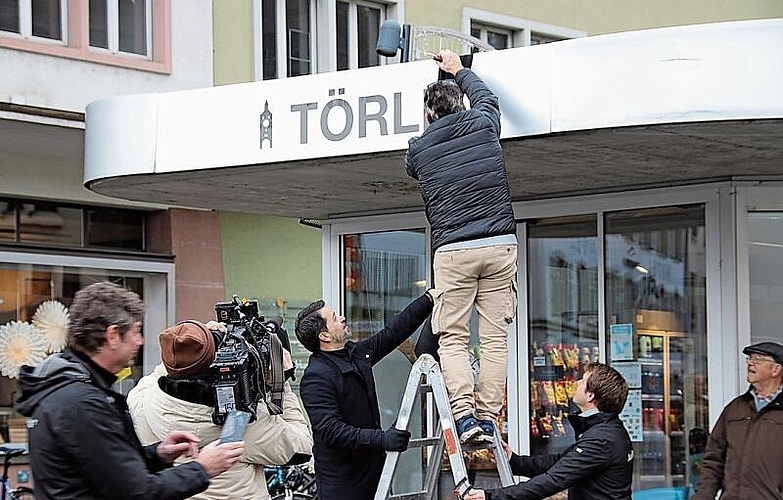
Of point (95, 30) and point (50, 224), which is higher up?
point (95, 30)

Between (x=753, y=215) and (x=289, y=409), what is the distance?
3738 mm

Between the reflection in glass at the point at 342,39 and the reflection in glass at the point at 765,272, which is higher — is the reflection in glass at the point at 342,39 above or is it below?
above

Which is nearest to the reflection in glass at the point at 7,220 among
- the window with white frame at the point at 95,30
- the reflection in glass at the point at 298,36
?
the window with white frame at the point at 95,30

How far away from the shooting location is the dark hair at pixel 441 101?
6.22m

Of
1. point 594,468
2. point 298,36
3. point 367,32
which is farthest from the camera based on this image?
point 367,32

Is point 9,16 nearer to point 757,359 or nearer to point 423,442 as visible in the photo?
point 423,442

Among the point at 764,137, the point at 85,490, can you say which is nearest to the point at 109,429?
the point at 85,490

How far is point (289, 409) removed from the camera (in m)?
6.08

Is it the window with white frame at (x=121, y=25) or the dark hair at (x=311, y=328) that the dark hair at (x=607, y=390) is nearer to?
the dark hair at (x=311, y=328)

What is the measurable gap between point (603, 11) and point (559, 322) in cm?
1290

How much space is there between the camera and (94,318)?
4410 millimetres

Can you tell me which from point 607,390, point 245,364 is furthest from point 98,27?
point 245,364

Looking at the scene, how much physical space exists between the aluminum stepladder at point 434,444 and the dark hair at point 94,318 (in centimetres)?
201

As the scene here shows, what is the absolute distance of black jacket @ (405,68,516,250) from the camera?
19.5 ft
